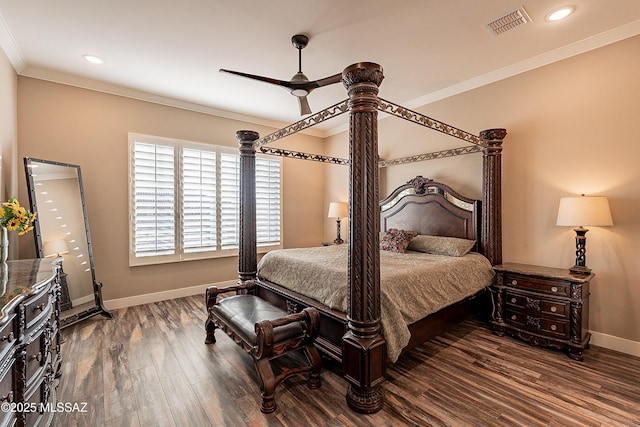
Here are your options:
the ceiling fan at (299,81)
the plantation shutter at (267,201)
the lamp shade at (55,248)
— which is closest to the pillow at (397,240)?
the ceiling fan at (299,81)

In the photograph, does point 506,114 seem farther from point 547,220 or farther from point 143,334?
point 143,334

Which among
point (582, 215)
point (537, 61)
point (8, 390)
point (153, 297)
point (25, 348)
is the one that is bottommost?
point (153, 297)

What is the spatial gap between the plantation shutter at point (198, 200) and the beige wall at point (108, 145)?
0.28 meters

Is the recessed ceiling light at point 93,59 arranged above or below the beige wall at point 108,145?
above

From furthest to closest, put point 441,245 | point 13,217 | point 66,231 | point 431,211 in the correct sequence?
point 431,211 < point 441,245 < point 66,231 < point 13,217

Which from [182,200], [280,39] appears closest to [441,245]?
[280,39]

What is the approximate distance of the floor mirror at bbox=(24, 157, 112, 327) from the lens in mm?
3246

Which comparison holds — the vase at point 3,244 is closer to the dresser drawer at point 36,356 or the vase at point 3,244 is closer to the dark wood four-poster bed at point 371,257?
the dresser drawer at point 36,356

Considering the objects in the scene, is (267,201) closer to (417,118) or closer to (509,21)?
(417,118)

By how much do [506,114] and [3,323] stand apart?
4.53 metres

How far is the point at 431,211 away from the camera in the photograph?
13.4 feet

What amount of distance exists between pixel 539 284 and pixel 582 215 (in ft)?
2.47

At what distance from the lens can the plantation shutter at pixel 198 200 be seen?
14.8ft

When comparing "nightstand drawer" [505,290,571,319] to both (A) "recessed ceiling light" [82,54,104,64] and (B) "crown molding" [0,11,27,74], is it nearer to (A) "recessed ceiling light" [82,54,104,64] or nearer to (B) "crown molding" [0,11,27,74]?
(A) "recessed ceiling light" [82,54,104,64]
